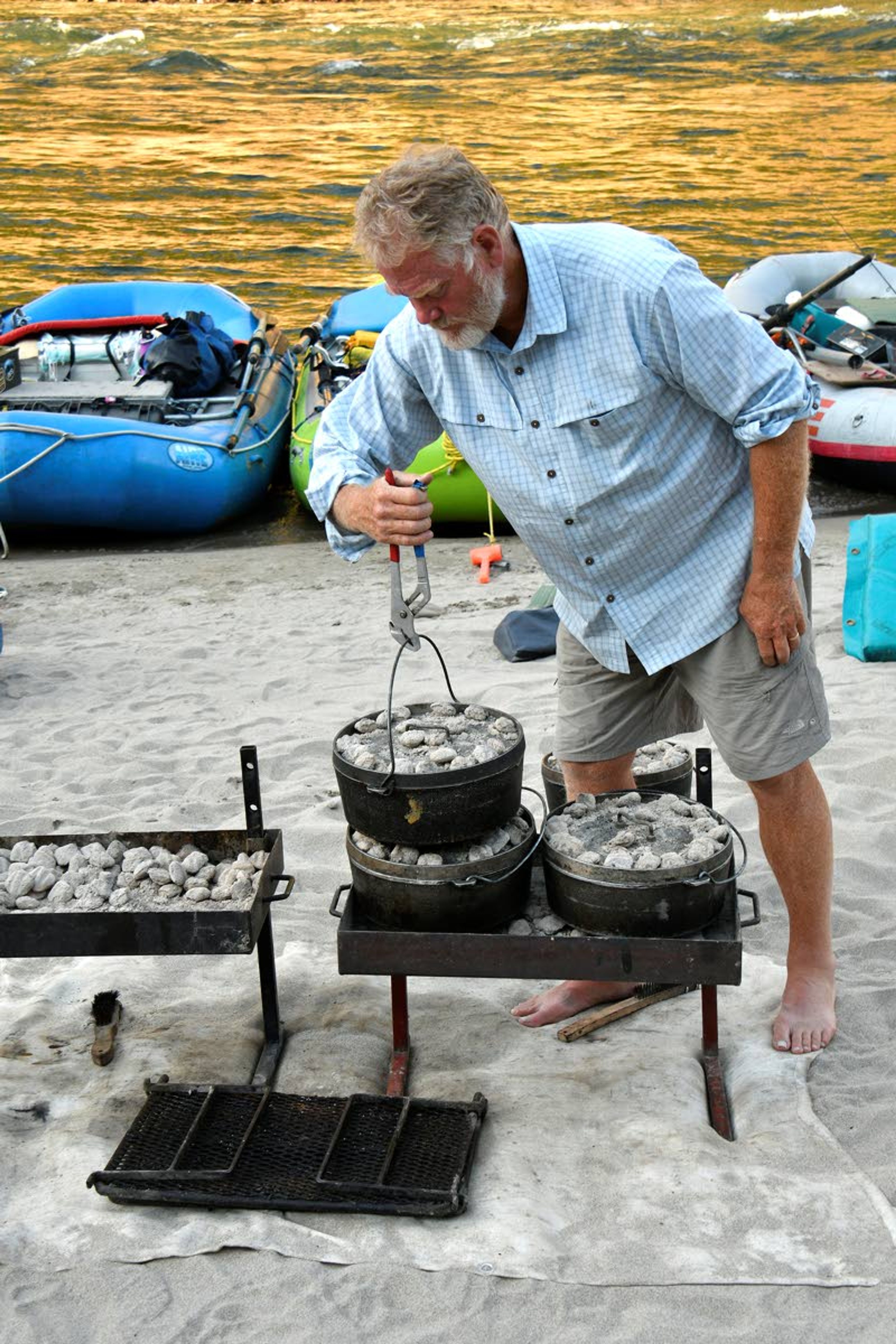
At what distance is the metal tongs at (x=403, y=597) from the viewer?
2.59 m

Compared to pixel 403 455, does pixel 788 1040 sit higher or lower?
lower

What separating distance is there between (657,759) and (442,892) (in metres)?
1.14

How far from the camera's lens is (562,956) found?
2.61m

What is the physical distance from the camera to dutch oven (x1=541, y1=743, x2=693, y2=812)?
3.46 meters

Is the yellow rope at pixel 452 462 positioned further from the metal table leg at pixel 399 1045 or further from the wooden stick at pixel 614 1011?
the metal table leg at pixel 399 1045

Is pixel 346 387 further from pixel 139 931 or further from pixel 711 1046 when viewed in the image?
pixel 711 1046

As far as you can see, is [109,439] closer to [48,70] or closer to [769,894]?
[769,894]

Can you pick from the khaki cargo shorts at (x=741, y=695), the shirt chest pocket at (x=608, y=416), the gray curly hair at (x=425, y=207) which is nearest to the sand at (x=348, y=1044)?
the khaki cargo shorts at (x=741, y=695)

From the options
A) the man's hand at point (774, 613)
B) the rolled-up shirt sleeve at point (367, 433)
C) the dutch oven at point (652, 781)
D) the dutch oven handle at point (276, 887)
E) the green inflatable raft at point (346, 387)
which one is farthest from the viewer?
the green inflatable raft at point (346, 387)

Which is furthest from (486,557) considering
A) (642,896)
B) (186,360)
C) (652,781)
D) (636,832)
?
(642,896)

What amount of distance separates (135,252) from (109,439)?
13.7 metres

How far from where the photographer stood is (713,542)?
260cm

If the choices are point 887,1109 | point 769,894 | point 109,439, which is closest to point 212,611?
point 109,439

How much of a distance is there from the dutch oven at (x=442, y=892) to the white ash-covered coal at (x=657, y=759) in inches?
28.5
